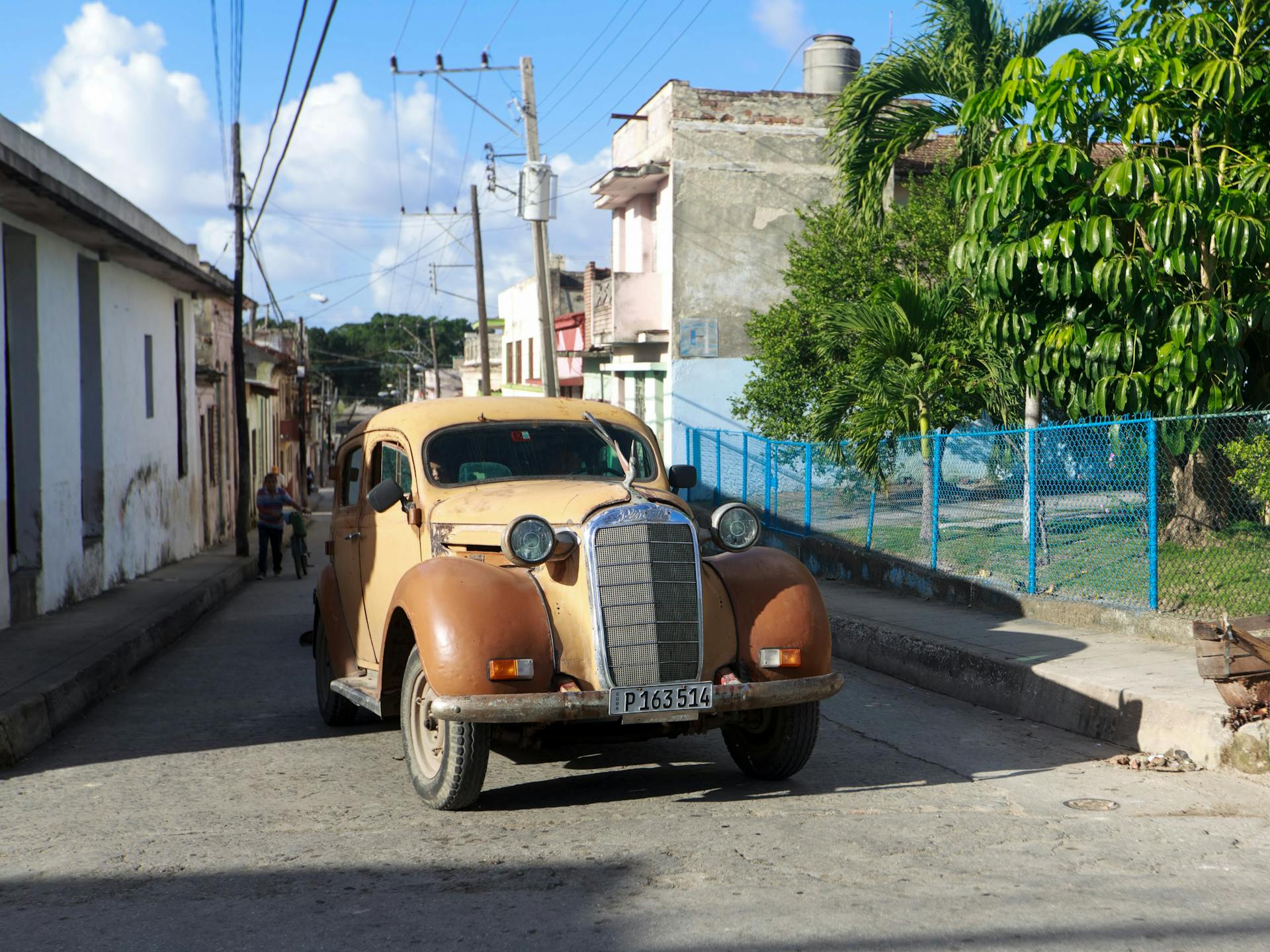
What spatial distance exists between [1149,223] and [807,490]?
24.6 ft

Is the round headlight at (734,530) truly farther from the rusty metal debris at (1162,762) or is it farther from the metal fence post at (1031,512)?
the metal fence post at (1031,512)

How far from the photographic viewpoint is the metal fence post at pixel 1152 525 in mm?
9703

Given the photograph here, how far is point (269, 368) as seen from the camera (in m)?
44.8

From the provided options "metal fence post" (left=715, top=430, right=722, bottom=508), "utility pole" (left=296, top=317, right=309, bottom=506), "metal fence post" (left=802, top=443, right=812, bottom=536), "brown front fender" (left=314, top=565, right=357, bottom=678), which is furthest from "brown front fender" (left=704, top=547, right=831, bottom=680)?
"utility pole" (left=296, top=317, right=309, bottom=506)

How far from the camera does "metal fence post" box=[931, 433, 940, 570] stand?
1346 cm

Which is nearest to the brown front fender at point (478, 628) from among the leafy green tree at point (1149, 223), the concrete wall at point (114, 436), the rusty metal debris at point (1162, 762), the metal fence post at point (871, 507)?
the rusty metal debris at point (1162, 762)

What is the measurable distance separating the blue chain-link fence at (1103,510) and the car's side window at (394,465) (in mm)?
5326

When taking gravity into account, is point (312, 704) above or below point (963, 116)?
below

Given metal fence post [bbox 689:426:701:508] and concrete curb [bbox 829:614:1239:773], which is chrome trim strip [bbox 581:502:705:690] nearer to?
concrete curb [bbox 829:614:1239:773]

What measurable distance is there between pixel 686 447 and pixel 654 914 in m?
23.0

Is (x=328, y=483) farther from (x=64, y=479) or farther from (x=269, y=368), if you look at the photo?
(x=64, y=479)

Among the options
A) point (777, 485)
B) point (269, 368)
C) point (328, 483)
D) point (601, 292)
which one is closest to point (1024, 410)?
point (777, 485)

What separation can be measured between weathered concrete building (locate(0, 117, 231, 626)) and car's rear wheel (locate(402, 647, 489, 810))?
6.85m

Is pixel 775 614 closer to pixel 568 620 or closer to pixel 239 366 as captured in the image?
pixel 568 620
